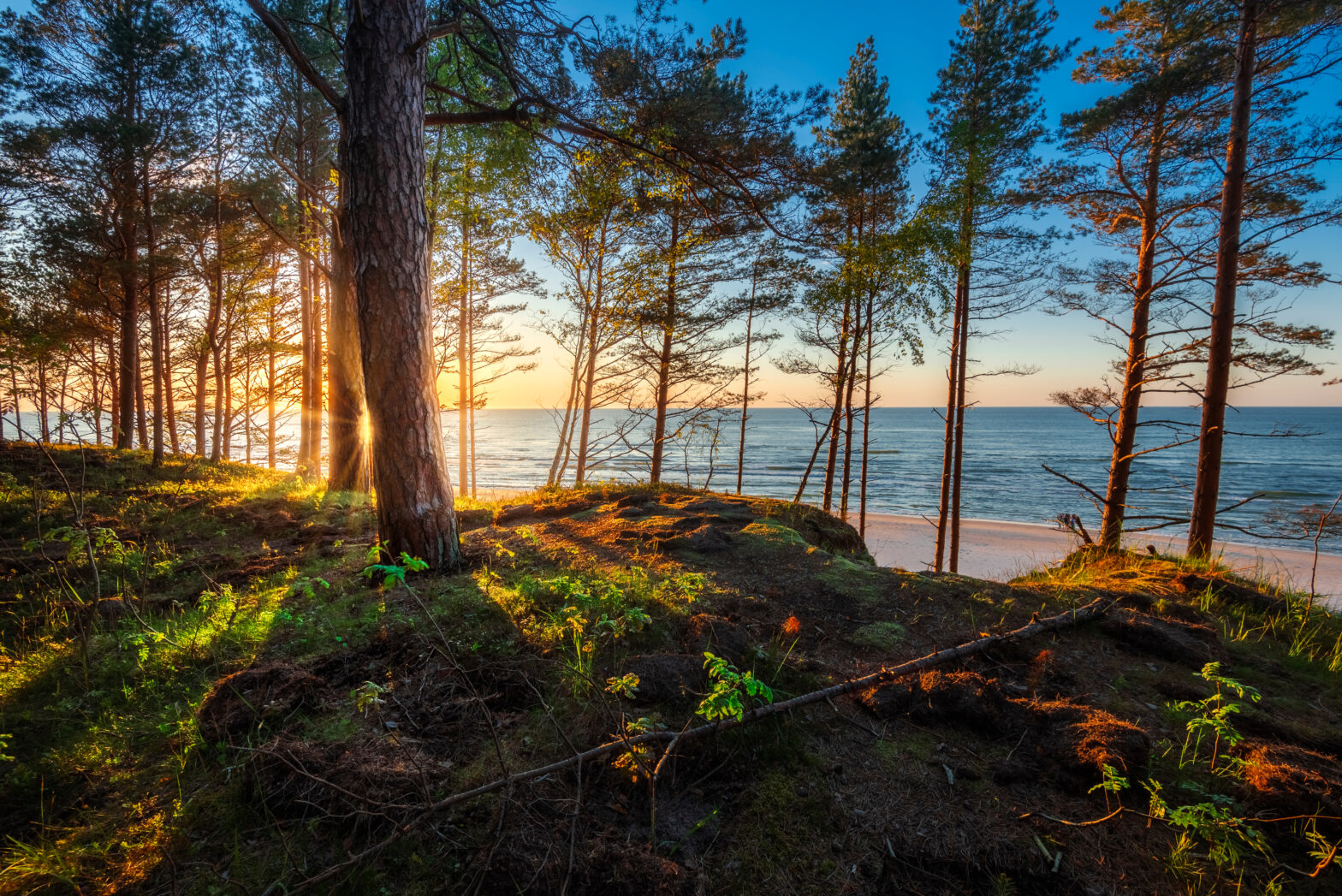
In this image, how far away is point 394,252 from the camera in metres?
3.29

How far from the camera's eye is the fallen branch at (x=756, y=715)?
1.35 m

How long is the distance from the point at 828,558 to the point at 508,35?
5374 mm

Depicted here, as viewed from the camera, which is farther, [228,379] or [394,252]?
[228,379]

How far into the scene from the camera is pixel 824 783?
1.78 m

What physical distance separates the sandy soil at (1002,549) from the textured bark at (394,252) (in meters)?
14.5

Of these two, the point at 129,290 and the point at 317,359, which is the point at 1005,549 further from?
the point at 129,290

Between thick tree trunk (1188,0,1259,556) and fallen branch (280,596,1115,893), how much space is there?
4268mm

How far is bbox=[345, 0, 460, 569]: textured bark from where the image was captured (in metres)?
3.26

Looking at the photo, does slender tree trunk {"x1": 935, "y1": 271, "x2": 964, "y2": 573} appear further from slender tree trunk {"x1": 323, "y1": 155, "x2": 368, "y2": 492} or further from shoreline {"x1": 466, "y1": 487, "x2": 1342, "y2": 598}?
slender tree trunk {"x1": 323, "y1": 155, "x2": 368, "y2": 492}

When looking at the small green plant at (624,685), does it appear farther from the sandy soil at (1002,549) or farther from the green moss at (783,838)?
the sandy soil at (1002,549)

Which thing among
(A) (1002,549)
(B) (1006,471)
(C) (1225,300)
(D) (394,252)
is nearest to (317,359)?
(D) (394,252)

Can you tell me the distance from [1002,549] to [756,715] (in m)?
20.1

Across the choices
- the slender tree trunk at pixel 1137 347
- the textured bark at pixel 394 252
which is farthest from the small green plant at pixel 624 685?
the slender tree trunk at pixel 1137 347

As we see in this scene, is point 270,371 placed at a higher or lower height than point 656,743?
higher
